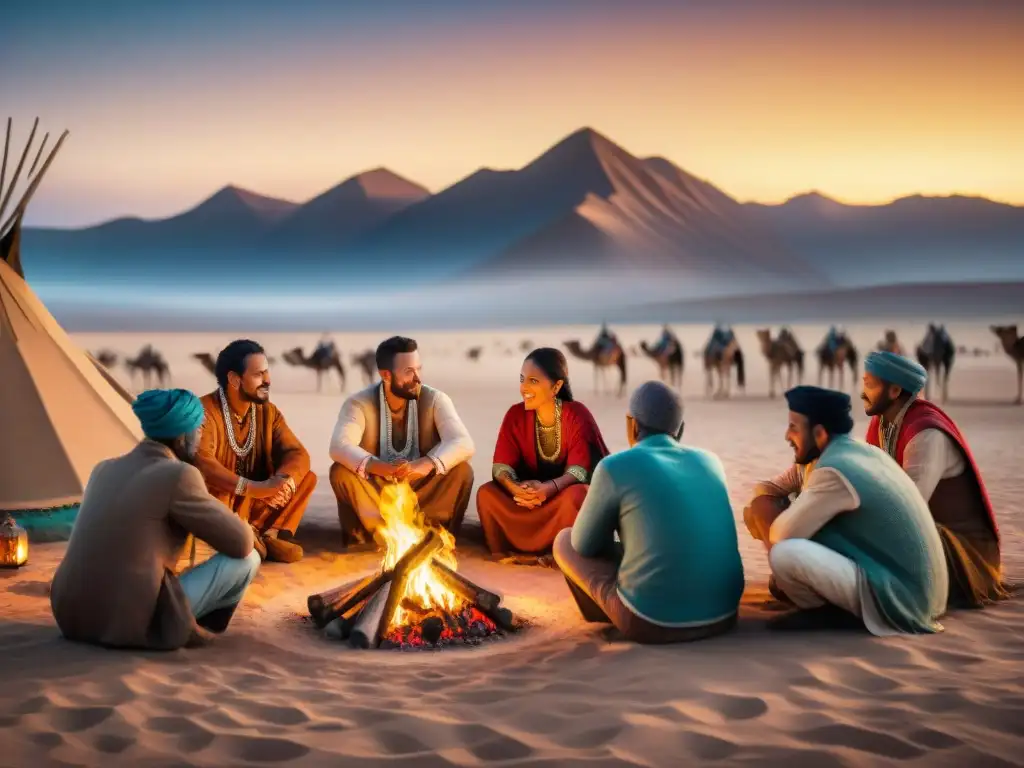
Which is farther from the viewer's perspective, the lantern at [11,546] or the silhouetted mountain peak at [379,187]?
the silhouetted mountain peak at [379,187]

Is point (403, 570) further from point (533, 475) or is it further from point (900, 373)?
point (900, 373)

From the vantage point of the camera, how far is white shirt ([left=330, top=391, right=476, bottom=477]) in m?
6.88

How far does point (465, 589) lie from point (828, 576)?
1684 mm

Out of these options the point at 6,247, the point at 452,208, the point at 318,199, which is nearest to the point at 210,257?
the point at 318,199

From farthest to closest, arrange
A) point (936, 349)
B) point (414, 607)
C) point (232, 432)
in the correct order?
1. point (936, 349)
2. point (232, 432)
3. point (414, 607)

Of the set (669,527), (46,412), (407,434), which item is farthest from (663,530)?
(46,412)

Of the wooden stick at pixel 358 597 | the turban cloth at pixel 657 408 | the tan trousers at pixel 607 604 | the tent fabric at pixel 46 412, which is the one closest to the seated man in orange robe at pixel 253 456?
the tent fabric at pixel 46 412

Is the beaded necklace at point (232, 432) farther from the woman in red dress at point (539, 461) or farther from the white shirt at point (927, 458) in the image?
the white shirt at point (927, 458)

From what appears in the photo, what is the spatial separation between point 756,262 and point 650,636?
454ft

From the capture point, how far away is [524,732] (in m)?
3.81

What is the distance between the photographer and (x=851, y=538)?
4.71 metres

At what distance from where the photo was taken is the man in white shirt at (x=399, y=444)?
6953 mm

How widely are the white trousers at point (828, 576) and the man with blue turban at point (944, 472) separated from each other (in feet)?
2.49

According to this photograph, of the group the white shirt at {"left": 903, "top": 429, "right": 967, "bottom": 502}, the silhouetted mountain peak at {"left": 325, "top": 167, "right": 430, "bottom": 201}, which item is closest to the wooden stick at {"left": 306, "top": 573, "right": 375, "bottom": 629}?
the white shirt at {"left": 903, "top": 429, "right": 967, "bottom": 502}
